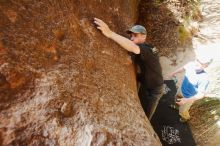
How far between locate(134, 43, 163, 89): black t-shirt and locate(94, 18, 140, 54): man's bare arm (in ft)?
0.37

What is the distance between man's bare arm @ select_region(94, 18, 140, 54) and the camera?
3037 mm

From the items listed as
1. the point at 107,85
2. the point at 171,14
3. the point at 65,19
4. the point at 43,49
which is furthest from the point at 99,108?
the point at 171,14

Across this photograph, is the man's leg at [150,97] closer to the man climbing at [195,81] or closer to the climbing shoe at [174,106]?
the man climbing at [195,81]

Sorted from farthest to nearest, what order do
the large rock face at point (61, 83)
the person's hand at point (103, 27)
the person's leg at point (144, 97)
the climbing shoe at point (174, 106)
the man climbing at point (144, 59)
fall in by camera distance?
the climbing shoe at point (174, 106) → the person's leg at point (144, 97) → the man climbing at point (144, 59) → the person's hand at point (103, 27) → the large rock face at point (61, 83)

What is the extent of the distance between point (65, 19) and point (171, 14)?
4.36 meters

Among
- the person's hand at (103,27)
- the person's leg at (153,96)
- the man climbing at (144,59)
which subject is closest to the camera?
the person's hand at (103,27)

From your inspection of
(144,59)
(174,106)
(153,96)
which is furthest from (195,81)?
(144,59)

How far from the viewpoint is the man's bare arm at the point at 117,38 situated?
120 inches

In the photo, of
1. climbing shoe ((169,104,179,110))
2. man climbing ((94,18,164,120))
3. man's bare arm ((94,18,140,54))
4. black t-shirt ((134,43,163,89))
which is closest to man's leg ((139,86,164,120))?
man climbing ((94,18,164,120))

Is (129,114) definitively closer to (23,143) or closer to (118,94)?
(118,94)

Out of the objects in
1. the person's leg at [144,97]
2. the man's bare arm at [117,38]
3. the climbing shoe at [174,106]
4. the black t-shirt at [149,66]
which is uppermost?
the man's bare arm at [117,38]

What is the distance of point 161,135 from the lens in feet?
16.1

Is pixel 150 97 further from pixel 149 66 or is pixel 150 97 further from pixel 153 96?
pixel 149 66

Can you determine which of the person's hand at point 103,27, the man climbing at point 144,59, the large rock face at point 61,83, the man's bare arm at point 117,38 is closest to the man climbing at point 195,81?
the man climbing at point 144,59
